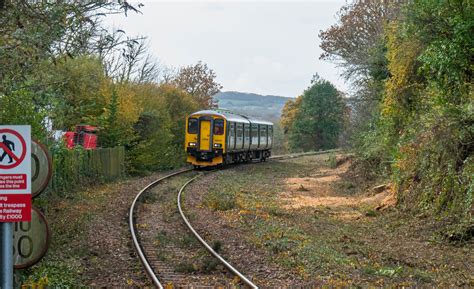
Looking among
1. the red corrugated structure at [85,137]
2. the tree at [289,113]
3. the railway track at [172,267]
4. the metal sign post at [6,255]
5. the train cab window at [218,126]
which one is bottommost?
the railway track at [172,267]

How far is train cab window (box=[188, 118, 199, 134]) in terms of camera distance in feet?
108

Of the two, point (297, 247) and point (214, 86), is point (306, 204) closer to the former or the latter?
point (297, 247)

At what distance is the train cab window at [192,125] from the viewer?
108ft

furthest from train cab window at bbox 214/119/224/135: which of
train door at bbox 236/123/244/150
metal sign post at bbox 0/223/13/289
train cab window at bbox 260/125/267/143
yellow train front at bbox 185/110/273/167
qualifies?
metal sign post at bbox 0/223/13/289

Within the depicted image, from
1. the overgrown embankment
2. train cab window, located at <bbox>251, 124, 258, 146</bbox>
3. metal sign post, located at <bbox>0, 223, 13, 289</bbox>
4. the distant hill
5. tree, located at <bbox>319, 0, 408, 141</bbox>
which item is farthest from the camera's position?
the distant hill

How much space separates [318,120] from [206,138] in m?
37.7

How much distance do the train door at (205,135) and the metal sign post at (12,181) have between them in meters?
26.7

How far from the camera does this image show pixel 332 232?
1329cm

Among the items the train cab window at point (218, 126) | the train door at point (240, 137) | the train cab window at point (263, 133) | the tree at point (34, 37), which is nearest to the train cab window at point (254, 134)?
the train cab window at point (263, 133)

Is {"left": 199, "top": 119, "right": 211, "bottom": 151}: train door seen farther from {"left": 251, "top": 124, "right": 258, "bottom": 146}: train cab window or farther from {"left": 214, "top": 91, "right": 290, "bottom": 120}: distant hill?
{"left": 214, "top": 91, "right": 290, "bottom": 120}: distant hill

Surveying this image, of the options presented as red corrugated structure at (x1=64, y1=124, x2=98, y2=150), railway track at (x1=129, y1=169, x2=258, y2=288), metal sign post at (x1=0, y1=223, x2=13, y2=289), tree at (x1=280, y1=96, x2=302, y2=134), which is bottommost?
railway track at (x1=129, y1=169, x2=258, y2=288)

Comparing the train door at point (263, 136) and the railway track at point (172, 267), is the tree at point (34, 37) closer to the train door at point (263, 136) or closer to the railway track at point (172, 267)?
the railway track at point (172, 267)

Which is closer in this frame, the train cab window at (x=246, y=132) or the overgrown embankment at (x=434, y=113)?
the overgrown embankment at (x=434, y=113)

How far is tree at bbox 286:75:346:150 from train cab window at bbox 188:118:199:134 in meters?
35.1
